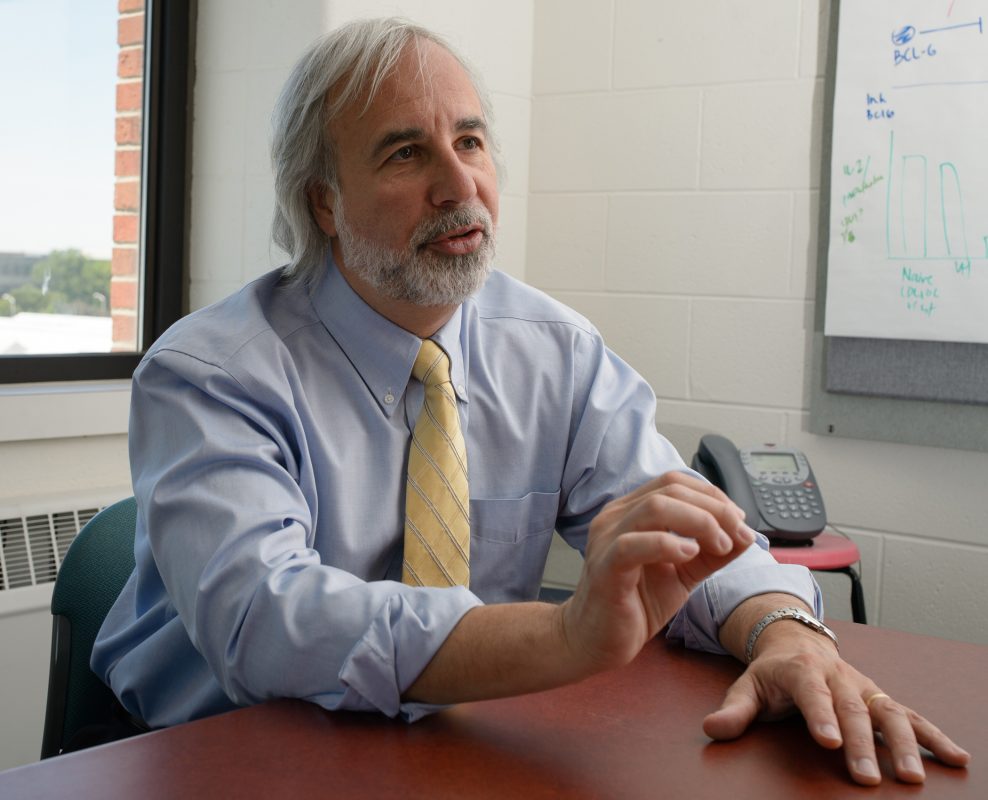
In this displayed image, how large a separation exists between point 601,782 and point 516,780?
2.5 inches

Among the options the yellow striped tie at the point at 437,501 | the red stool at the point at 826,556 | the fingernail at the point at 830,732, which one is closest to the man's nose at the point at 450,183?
the yellow striped tie at the point at 437,501

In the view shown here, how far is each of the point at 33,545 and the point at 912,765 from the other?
171 centimetres

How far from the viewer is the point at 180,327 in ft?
4.28

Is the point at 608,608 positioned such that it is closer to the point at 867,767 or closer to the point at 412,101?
the point at 867,767

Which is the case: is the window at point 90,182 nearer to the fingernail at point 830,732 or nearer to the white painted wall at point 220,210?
the white painted wall at point 220,210

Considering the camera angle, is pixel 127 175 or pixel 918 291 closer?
pixel 918 291

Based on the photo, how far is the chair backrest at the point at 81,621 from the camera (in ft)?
4.29

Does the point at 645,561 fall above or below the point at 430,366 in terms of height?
below

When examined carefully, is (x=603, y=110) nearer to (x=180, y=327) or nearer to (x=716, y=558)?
(x=180, y=327)

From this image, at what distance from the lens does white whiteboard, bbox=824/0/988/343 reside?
2201 mm

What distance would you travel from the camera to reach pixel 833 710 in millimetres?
898

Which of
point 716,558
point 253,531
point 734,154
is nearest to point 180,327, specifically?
point 253,531

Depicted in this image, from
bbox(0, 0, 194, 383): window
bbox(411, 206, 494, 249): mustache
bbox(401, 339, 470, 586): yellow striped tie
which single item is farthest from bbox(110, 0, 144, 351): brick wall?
bbox(401, 339, 470, 586): yellow striped tie

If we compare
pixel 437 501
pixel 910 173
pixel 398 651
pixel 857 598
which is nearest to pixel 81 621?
pixel 437 501
